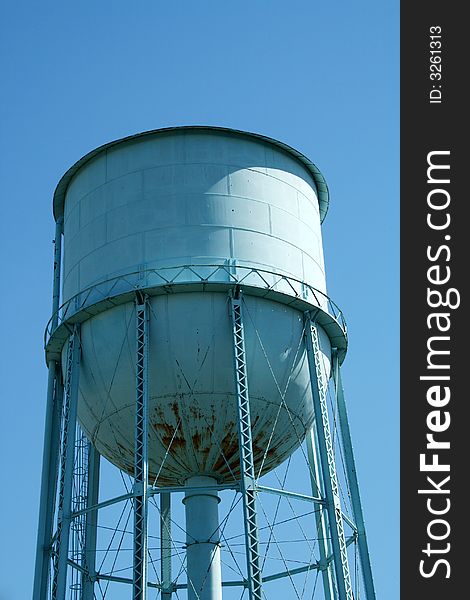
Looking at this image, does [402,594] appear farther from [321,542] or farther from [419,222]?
[321,542]

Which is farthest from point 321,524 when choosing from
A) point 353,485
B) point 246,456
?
point 246,456

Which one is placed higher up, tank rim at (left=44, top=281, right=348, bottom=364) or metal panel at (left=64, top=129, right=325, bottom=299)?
metal panel at (left=64, top=129, right=325, bottom=299)

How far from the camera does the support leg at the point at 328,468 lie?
15320 mm

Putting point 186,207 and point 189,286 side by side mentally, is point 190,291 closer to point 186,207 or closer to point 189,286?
point 189,286

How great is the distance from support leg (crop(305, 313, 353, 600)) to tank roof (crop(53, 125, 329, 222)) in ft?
10.7

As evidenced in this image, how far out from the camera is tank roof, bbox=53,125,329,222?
17828 millimetres

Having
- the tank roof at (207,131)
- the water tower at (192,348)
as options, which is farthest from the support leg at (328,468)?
the tank roof at (207,131)

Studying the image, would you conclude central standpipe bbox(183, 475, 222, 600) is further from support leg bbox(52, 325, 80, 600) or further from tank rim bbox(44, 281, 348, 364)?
tank rim bbox(44, 281, 348, 364)

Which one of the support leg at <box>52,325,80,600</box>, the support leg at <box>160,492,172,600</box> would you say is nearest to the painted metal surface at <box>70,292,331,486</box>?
the support leg at <box>52,325,80,600</box>

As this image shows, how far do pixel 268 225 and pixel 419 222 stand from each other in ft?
15.8

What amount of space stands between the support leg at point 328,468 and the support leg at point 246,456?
52.6 inches

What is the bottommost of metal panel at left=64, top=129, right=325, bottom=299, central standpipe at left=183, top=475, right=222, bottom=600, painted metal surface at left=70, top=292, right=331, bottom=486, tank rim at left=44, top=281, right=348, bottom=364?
central standpipe at left=183, top=475, right=222, bottom=600

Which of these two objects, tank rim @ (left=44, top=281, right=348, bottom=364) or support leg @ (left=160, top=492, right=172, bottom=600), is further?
support leg @ (left=160, top=492, right=172, bottom=600)

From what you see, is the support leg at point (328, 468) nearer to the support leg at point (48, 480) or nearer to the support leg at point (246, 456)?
the support leg at point (246, 456)
